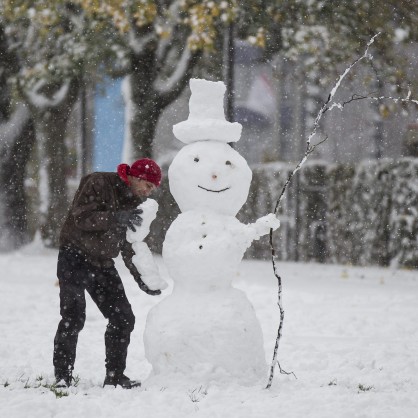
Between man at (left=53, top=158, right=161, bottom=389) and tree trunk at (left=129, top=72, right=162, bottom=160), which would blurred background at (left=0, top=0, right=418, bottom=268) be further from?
man at (left=53, top=158, right=161, bottom=389)

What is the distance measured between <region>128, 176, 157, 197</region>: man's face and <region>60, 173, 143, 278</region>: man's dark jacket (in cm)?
11

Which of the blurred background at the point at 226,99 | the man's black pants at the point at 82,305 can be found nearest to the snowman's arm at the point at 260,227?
the man's black pants at the point at 82,305

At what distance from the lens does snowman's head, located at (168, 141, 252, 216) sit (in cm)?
530

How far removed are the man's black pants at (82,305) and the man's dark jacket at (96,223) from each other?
8 cm

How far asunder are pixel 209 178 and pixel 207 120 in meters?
0.48

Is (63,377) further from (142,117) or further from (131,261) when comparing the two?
(142,117)

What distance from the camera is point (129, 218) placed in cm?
509

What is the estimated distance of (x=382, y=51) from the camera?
42.4 ft

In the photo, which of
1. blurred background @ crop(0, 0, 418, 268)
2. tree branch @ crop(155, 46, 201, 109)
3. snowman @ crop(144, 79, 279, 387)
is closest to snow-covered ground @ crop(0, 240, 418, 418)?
snowman @ crop(144, 79, 279, 387)

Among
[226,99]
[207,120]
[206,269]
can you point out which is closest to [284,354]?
[206,269]

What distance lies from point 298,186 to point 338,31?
287 centimetres

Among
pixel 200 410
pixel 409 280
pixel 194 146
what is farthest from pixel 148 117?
pixel 200 410

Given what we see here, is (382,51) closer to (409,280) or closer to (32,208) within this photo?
(409,280)

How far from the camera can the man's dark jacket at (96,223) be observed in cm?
502
